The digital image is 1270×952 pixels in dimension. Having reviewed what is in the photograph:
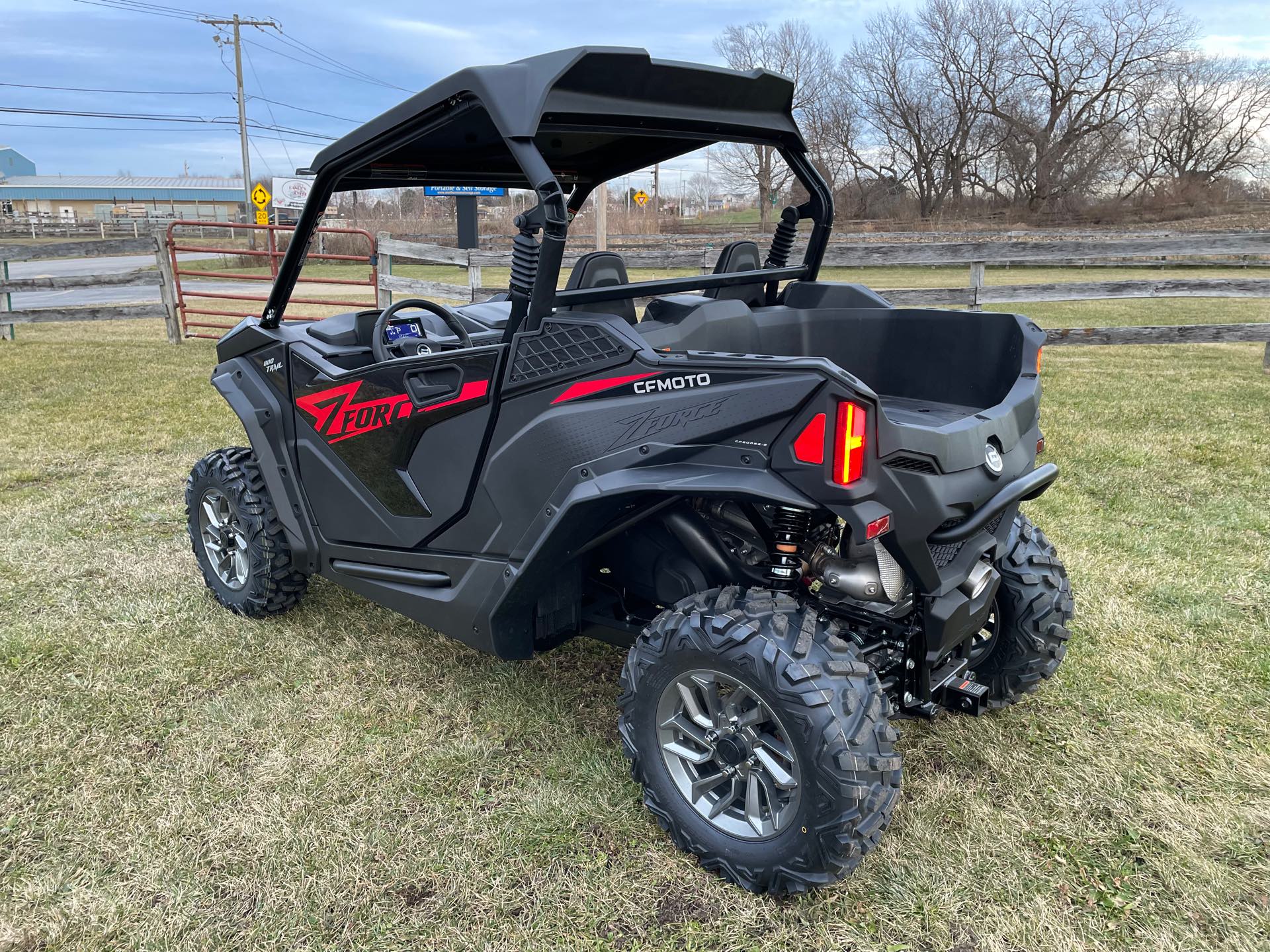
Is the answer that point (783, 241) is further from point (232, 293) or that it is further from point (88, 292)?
point (88, 292)

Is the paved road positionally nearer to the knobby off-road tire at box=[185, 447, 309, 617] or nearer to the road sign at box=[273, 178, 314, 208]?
the knobby off-road tire at box=[185, 447, 309, 617]

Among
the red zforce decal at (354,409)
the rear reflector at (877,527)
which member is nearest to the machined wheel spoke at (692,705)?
the rear reflector at (877,527)

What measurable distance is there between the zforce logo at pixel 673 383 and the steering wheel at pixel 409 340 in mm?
1030

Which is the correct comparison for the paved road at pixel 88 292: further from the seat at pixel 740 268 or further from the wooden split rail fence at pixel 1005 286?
the seat at pixel 740 268

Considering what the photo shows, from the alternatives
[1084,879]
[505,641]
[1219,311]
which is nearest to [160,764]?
[505,641]

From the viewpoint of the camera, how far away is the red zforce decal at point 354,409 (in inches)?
109

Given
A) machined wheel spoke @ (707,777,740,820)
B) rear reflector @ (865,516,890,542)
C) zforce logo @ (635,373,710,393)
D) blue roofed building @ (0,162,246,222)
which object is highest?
blue roofed building @ (0,162,246,222)

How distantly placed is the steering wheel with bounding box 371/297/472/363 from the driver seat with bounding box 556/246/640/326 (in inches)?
24.7

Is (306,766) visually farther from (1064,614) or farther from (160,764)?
(1064,614)

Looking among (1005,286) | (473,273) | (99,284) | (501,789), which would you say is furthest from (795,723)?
(99,284)

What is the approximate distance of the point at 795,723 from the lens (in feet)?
6.99

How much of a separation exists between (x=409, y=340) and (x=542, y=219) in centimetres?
115

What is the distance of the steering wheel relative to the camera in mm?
3248

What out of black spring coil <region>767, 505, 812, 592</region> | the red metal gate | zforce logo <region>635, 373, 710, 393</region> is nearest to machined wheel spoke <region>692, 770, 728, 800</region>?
black spring coil <region>767, 505, 812, 592</region>
